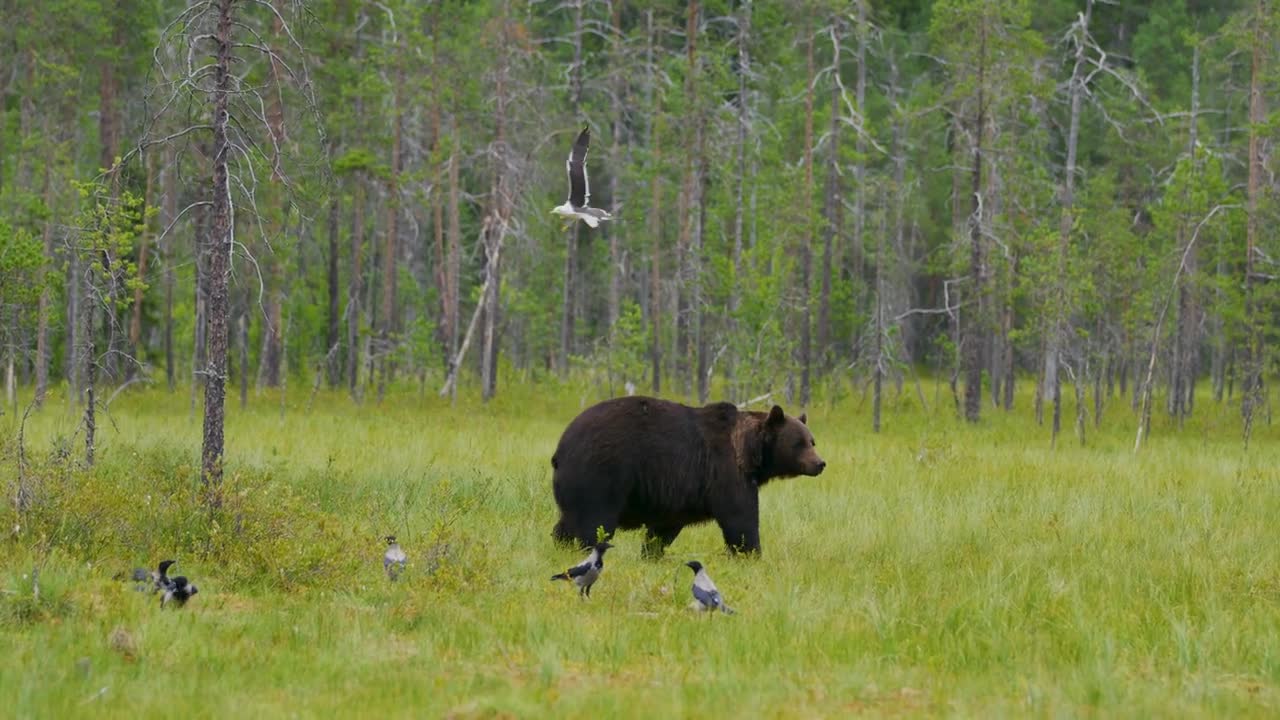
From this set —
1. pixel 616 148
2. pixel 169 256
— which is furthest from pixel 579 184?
pixel 616 148

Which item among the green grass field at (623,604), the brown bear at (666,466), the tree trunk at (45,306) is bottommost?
the green grass field at (623,604)

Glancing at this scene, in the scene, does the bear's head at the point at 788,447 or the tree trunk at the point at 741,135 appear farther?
the tree trunk at the point at 741,135

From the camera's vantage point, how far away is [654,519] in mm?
11148

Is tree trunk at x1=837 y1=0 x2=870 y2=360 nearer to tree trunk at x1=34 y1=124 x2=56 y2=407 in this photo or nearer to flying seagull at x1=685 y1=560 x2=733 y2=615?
tree trunk at x1=34 y1=124 x2=56 y2=407

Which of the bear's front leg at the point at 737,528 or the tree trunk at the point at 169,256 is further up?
the tree trunk at the point at 169,256

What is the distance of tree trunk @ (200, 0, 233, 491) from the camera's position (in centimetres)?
1077

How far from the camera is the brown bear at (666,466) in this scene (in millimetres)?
10641

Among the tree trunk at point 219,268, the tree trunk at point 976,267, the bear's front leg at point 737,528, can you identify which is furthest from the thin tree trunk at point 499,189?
the bear's front leg at point 737,528

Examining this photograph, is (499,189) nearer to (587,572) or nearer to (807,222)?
(807,222)

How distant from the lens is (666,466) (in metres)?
10.9

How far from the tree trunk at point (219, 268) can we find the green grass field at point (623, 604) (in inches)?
14.4

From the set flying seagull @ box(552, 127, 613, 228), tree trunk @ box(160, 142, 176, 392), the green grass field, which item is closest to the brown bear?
the green grass field

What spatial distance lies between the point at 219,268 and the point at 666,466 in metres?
4.26

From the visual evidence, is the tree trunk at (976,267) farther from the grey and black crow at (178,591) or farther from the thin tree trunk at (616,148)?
the grey and black crow at (178,591)
